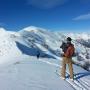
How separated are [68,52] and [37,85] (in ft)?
10.7

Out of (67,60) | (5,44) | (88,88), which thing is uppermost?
(5,44)

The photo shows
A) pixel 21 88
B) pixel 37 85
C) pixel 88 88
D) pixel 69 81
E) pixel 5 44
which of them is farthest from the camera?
pixel 5 44

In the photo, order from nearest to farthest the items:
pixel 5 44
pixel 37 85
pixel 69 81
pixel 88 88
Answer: pixel 37 85 < pixel 88 88 < pixel 69 81 < pixel 5 44

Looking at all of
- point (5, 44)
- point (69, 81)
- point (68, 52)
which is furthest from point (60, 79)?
point (5, 44)

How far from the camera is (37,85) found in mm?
11570

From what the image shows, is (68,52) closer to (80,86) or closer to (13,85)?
(80,86)

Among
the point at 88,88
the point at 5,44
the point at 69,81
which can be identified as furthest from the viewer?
the point at 5,44

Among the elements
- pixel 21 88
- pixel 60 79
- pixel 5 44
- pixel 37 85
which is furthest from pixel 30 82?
pixel 5 44

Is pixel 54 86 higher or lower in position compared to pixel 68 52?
lower

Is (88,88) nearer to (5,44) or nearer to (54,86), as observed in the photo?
(54,86)

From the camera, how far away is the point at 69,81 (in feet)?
45.0

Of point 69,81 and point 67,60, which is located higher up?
point 67,60

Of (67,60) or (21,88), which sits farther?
(67,60)

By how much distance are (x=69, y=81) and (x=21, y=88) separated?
12.9 feet
